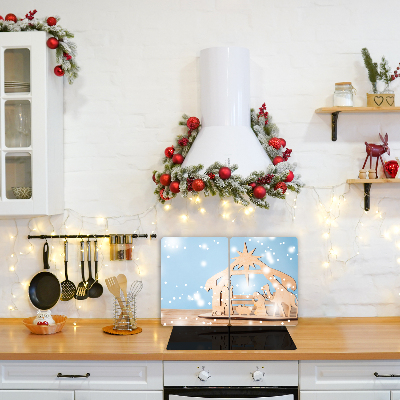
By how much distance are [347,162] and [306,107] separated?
0.36 meters

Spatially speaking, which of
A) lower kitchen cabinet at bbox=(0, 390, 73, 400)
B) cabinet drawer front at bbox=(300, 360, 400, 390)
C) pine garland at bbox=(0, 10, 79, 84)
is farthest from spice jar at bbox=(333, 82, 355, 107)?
lower kitchen cabinet at bbox=(0, 390, 73, 400)

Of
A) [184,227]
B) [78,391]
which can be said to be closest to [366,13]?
[184,227]

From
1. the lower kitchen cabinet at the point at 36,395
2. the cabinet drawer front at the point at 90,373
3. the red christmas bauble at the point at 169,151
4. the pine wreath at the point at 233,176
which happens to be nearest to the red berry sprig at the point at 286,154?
the pine wreath at the point at 233,176

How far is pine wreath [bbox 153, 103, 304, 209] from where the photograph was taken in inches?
76.8

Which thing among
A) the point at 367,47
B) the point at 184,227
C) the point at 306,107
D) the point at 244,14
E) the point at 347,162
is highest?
the point at 244,14

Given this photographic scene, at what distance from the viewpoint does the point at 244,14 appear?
7.55 feet

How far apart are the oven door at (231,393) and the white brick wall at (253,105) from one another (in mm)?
542

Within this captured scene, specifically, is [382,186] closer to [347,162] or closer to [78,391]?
[347,162]

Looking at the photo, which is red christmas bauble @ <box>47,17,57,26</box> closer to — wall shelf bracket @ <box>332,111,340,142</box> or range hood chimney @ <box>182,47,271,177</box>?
range hood chimney @ <box>182,47,271,177</box>

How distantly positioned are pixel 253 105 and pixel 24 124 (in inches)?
45.4

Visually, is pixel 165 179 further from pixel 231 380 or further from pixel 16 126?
pixel 231 380

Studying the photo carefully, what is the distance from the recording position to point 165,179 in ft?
6.79

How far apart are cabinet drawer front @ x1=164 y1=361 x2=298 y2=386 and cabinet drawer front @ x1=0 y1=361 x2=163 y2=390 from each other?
8cm

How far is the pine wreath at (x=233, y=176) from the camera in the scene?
1951 mm
